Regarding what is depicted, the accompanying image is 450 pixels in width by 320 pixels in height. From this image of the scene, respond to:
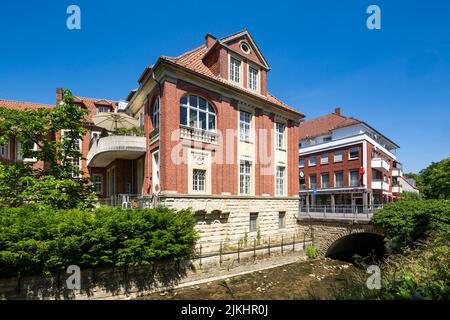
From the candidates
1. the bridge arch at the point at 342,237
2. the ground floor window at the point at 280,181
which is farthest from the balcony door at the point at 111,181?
the bridge arch at the point at 342,237

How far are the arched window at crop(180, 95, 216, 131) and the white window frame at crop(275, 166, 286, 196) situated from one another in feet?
23.7

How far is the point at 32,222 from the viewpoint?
30.7 feet

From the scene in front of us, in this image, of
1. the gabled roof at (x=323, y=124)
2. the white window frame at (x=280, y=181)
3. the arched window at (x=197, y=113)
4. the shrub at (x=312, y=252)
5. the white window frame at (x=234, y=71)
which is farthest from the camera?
the gabled roof at (x=323, y=124)

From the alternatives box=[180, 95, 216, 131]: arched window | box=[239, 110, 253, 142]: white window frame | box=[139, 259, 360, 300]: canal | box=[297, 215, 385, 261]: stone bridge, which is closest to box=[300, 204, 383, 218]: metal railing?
box=[297, 215, 385, 261]: stone bridge

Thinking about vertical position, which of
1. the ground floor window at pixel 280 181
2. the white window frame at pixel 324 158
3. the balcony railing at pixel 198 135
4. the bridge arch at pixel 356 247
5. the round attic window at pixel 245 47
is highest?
the round attic window at pixel 245 47

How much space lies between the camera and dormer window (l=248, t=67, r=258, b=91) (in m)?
19.4

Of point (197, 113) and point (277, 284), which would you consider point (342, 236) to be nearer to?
point (277, 284)

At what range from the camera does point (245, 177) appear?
1816 cm

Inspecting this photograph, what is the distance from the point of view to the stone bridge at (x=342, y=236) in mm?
16734

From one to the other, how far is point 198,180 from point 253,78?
9.92 m

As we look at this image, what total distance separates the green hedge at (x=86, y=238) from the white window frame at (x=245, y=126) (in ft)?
27.2

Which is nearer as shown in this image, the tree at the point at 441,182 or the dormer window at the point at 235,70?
the dormer window at the point at 235,70

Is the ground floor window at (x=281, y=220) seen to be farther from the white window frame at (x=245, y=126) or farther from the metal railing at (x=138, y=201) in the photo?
the metal railing at (x=138, y=201)

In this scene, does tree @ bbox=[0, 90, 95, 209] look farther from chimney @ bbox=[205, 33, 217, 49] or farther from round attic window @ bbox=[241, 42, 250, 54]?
round attic window @ bbox=[241, 42, 250, 54]
